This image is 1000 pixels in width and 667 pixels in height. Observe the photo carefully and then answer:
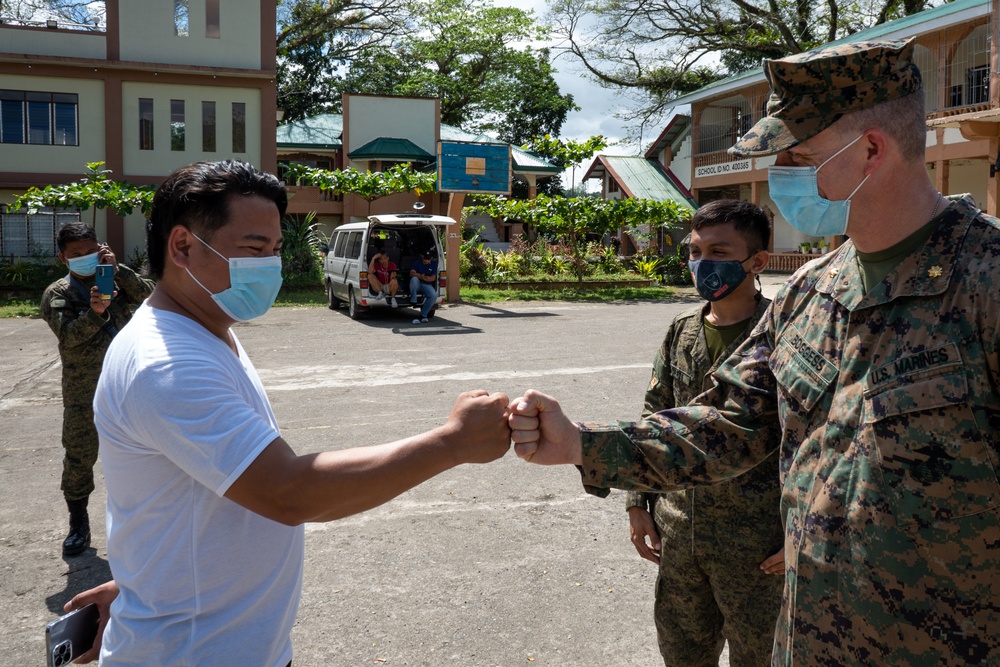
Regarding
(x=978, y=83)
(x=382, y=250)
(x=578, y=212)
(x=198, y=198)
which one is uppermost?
(x=978, y=83)

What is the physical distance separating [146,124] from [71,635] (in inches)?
1040

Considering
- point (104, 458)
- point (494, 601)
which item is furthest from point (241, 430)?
point (494, 601)

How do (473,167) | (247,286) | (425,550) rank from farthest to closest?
(473,167)
(425,550)
(247,286)

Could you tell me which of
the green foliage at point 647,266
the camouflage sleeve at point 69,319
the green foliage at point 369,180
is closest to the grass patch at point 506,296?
the green foliage at point 647,266

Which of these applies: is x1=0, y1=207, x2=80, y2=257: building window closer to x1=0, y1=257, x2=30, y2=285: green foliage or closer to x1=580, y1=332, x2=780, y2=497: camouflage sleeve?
x1=0, y1=257, x2=30, y2=285: green foliage

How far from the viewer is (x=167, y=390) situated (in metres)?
1.68

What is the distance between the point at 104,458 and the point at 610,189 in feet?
121

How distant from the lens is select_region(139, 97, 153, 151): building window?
2534 cm

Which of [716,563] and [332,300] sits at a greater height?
[332,300]

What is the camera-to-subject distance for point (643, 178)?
3556 centimetres

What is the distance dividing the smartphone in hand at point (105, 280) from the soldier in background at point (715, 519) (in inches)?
145

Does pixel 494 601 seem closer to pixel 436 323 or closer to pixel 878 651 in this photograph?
pixel 878 651

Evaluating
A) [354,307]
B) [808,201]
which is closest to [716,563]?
[808,201]

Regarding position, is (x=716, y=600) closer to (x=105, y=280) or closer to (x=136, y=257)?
(x=105, y=280)
